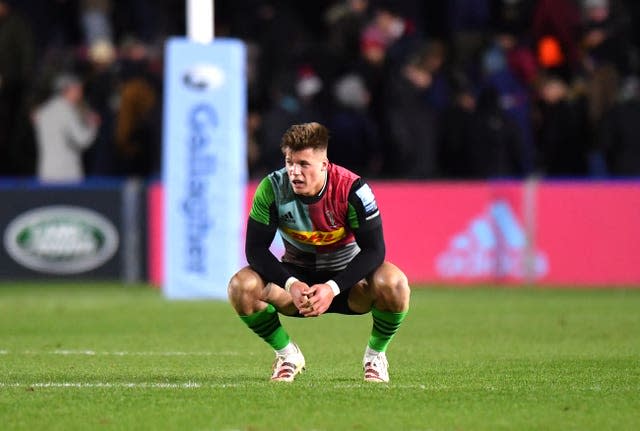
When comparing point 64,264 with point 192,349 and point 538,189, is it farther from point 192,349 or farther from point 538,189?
point 192,349

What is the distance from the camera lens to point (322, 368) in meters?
10.2

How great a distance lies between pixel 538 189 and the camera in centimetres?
1944

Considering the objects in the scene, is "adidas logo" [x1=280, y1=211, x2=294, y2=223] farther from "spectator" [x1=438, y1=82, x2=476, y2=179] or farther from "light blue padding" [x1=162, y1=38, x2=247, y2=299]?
"spectator" [x1=438, y1=82, x2=476, y2=179]

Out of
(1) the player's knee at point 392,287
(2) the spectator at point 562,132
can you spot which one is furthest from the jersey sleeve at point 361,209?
(2) the spectator at point 562,132

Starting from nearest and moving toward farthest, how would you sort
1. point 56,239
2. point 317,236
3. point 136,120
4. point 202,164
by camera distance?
1. point 317,236
2. point 202,164
3. point 56,239
4. point 136,120

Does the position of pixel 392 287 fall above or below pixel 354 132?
above

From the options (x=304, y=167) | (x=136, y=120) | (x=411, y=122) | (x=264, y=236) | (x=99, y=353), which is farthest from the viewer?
(x=136, y=120)

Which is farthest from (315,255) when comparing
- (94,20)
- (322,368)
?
(94,20)

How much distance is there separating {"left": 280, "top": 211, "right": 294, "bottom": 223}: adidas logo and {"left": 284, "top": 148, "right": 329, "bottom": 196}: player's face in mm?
Result: 249

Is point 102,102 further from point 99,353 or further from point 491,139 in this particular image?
point 99,353

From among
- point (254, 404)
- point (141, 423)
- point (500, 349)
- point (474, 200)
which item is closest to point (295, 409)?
point (254, 404)

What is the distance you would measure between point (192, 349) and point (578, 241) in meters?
8.69

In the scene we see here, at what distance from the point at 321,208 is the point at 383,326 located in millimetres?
862

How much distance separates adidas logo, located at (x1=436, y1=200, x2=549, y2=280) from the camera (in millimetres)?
19297
